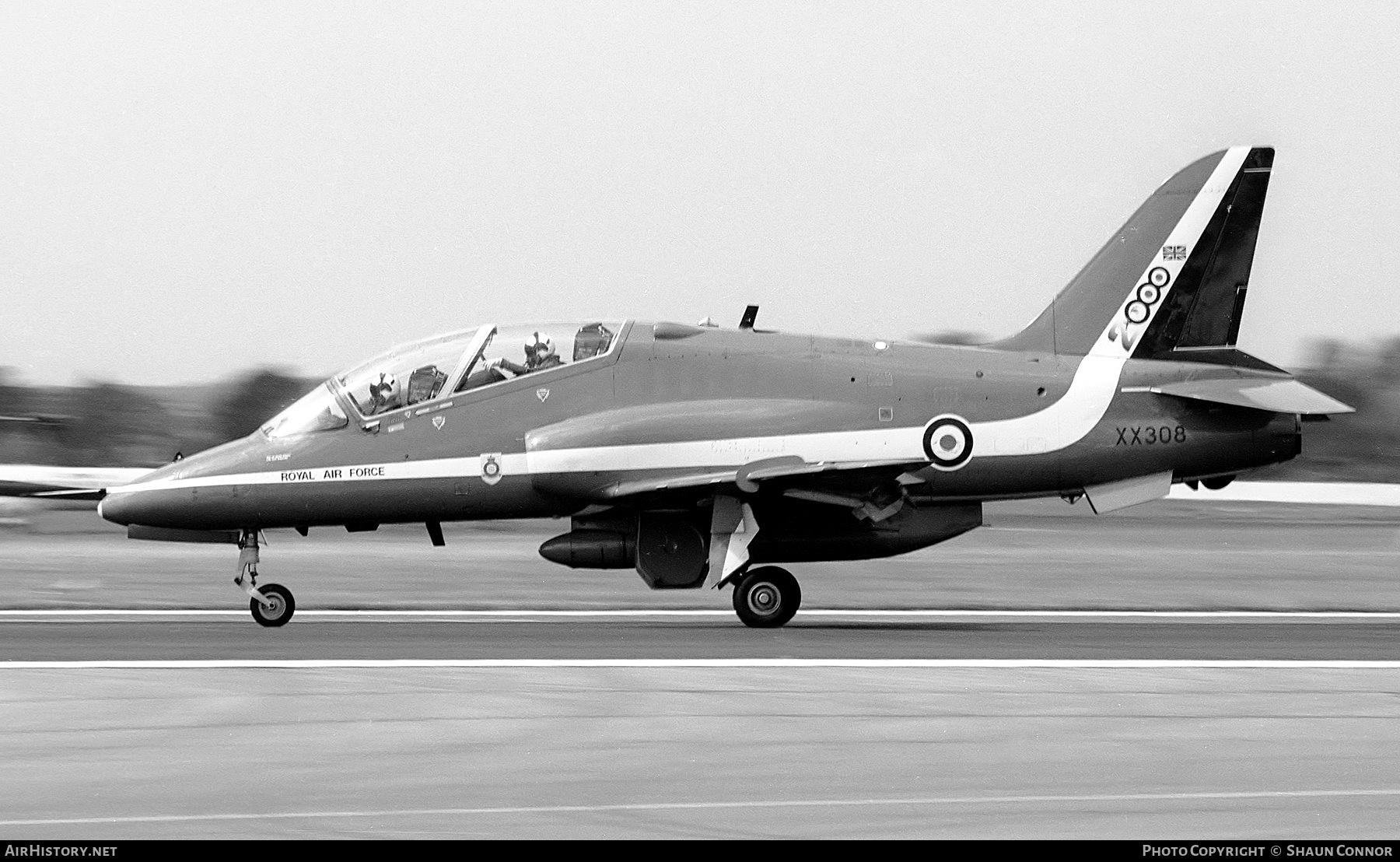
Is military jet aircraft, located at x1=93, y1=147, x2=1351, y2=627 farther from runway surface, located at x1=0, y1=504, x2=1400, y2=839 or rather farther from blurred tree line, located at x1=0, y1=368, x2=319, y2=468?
blurred tree line, located at x1=0, y1=368, x2=319, y2=468

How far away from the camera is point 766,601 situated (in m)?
14.8

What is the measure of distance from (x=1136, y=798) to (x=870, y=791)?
1113 mm

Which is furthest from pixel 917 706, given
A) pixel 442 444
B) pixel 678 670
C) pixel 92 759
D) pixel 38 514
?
pixel 38 514

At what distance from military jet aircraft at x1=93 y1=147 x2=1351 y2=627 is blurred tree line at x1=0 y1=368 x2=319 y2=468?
20.5 meters

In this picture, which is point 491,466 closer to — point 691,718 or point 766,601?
point 766,601

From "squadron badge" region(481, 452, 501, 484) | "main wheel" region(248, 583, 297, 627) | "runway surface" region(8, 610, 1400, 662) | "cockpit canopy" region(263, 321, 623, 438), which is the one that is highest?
"cockpit canopy" region(263, 321, 623, 438)

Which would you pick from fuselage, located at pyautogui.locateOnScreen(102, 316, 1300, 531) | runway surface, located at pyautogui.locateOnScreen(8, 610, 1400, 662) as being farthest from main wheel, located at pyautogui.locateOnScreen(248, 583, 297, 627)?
fuselage, located at pyautogui.locateOnScreen(102, 316, 1300, 531)

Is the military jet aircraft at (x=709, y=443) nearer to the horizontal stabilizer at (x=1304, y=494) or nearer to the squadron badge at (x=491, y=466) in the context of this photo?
the squadron badge at (x=491, y=466)

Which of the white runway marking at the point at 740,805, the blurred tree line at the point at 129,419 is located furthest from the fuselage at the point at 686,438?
the blurred tree line at the point at 129,419

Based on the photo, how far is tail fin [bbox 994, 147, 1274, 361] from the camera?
15.9m

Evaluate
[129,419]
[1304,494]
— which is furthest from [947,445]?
[129,419]

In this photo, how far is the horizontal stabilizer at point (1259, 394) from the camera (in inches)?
589

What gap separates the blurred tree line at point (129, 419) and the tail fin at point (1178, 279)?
22.1 m
